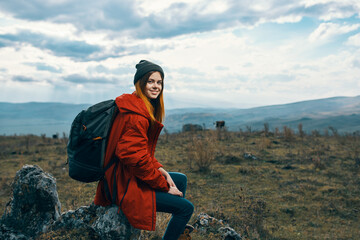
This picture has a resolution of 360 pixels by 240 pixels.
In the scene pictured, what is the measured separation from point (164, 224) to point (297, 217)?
2785 mm

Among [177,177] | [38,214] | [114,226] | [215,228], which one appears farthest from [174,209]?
[38,214]

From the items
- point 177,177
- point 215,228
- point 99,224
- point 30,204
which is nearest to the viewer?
point 99,224

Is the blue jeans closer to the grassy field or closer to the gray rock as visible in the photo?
the gray rock

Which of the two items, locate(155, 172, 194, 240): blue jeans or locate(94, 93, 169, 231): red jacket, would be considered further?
locate(155, 172, 194, 240): blue jeans

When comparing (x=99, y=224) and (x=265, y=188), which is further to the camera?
(x=265, y=188)

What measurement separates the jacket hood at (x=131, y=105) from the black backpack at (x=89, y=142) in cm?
13

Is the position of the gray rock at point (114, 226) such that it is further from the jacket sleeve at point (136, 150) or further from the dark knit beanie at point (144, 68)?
the dark knit beanie at point (144, 68)

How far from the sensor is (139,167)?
2.09 meters

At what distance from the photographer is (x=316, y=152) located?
392 inches

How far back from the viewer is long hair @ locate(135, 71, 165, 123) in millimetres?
2324

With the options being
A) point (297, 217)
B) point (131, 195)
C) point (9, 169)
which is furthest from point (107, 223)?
point (9, 169)

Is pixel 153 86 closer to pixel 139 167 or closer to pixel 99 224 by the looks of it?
pixel 139 167

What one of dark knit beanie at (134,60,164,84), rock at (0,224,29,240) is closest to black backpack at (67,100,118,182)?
dark knit beanie at (134,60,164,84)

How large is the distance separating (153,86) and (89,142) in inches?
29.5
